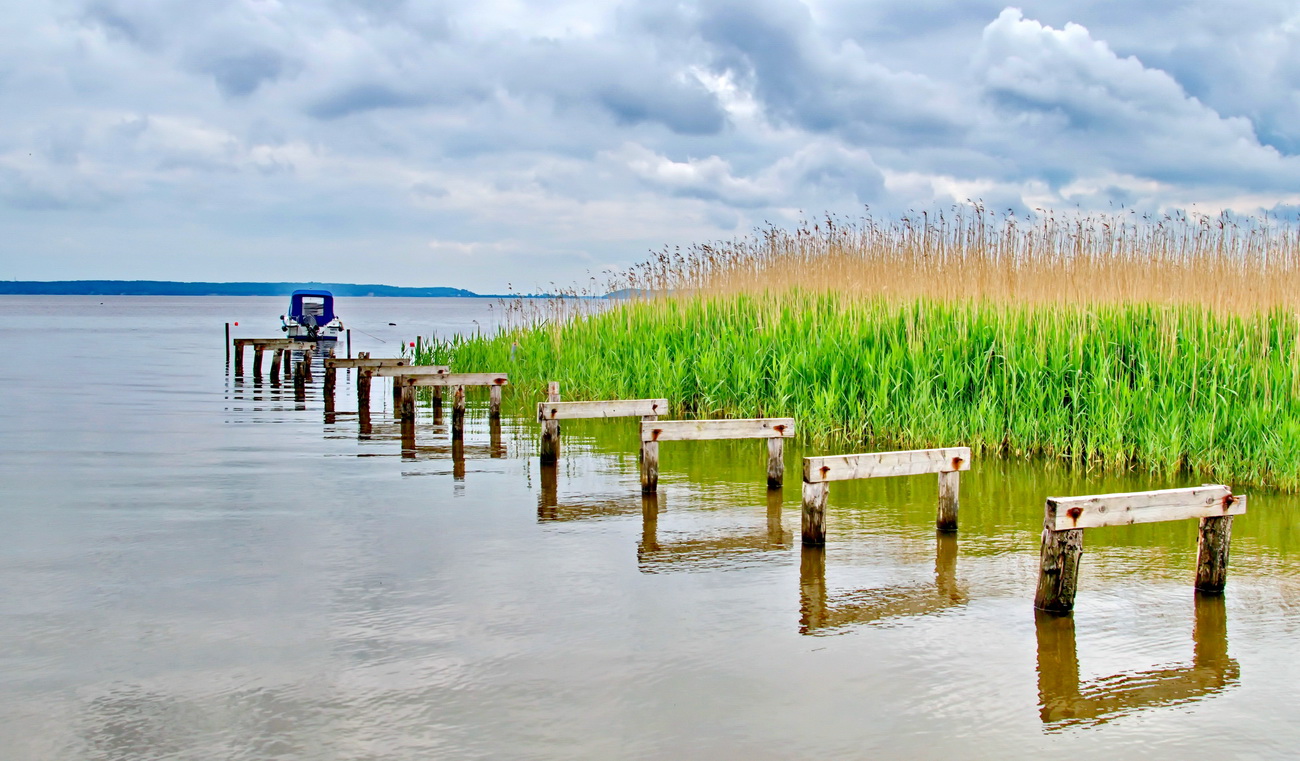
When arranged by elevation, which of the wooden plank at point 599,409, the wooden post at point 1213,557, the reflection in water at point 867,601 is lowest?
the reflection in water at point 867,601

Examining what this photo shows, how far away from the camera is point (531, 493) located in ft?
37.1

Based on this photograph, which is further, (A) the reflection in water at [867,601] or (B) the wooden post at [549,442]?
(B) the wooden post at [549,442]

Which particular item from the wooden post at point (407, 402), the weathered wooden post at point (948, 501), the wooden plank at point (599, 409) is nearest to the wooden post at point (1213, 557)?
the weathered wooden post at point (948, 501)

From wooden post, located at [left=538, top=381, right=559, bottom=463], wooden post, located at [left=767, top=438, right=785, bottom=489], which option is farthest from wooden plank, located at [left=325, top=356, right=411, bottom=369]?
wooden post, located at [left=767, top=438, right=785, bottom=489]

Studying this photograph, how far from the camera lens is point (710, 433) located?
10.6 meters

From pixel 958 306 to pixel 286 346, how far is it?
21453 millimetres

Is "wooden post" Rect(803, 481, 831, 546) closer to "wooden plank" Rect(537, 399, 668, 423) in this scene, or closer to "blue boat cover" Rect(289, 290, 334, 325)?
"wooden plank" Rect(537, 399, 668, 423)

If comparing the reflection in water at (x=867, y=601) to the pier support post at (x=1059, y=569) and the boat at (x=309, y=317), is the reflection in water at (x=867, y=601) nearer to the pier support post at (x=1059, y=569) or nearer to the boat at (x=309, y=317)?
the pier support post at (x=1059, y=569)

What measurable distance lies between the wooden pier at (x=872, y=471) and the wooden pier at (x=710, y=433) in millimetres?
2067

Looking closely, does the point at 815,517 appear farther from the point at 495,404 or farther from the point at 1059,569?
the point at 495,404

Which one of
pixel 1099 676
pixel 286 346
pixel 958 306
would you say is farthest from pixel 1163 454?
pixel 286 346

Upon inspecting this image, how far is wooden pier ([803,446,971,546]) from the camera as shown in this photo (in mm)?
8211

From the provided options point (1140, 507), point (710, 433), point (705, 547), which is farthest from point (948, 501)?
point (710, 433)

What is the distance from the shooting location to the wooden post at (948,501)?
352 inches
